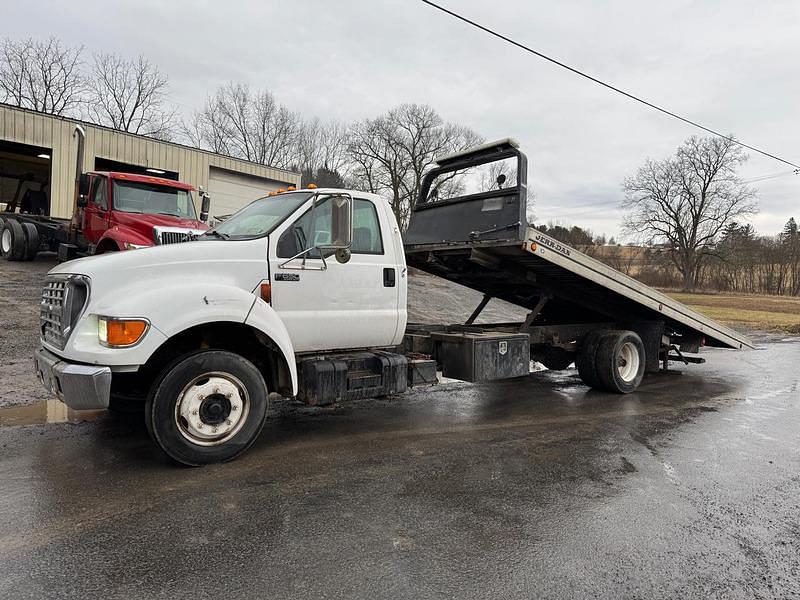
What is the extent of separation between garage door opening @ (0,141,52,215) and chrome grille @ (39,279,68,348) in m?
15.9

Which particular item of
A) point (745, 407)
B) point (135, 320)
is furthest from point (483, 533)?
point (745, 407)

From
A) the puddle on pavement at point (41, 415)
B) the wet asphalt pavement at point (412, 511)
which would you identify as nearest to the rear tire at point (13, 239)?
the puddle on pavement at point (41, 415)

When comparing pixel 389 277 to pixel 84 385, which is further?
pixel 389 277

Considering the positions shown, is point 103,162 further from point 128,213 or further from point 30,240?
point 128,213

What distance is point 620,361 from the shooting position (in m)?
7.87

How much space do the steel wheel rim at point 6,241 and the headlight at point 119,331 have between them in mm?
13808

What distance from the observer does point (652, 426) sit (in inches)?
235

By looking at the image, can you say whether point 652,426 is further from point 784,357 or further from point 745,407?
point 784,357

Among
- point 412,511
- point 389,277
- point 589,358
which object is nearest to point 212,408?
point 412,511

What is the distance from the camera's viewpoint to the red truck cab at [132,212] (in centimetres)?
1026

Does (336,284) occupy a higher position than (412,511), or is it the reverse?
(336,284)

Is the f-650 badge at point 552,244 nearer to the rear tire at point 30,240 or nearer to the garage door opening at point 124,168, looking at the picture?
the rear tire at point 30,240

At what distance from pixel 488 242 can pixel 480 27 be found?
16.2 ft

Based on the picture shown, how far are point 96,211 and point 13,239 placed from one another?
5.10m
